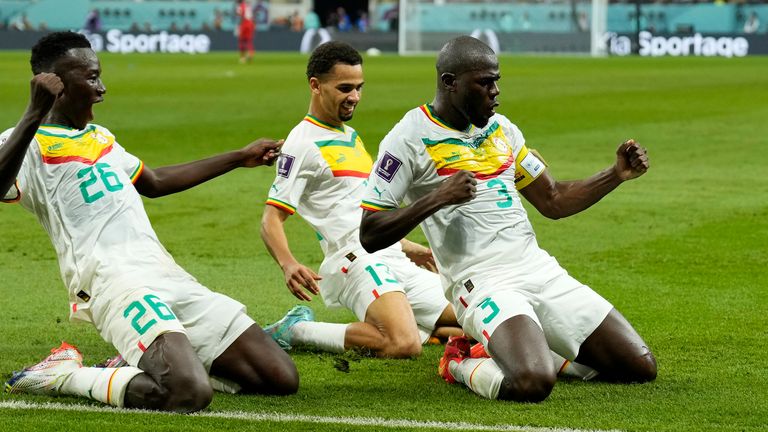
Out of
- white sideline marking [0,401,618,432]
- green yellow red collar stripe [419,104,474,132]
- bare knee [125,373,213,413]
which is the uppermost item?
green yellow red collar stripe [419,104,474,132]

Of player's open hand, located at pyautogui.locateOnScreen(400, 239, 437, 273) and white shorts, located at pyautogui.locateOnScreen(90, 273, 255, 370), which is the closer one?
white shorts, located at pyautogui.locateOnScreen(90, 273, 255, 370)

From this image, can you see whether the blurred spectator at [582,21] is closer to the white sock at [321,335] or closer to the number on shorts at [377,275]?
the number on shorts at [377,275]

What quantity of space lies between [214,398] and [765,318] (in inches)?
151

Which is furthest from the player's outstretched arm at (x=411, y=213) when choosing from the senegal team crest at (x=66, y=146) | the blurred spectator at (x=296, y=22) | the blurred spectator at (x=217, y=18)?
the blurred spectator at (x=296, y=22)

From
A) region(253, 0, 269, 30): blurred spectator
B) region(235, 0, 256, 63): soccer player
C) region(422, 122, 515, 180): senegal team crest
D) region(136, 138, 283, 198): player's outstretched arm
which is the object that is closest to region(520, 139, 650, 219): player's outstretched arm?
region(422, 122, 515, 180): senegal team crest

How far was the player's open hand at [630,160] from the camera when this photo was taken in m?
7.05

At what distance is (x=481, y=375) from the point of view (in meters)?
6.66

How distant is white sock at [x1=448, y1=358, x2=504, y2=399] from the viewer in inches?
259

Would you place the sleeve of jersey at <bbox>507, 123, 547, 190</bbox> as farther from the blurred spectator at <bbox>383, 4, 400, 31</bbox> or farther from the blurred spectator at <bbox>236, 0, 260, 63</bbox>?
the blurred spectator at <bbox>383, 4, 400, 31</bbox>

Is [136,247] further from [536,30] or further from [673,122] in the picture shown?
[536,30]

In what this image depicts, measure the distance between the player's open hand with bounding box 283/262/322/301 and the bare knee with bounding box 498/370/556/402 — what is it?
47.7 inches

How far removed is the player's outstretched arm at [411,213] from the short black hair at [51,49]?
5.61 ft

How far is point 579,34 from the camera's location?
47781 mm

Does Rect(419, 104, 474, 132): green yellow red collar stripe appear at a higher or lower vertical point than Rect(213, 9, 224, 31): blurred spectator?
higher
